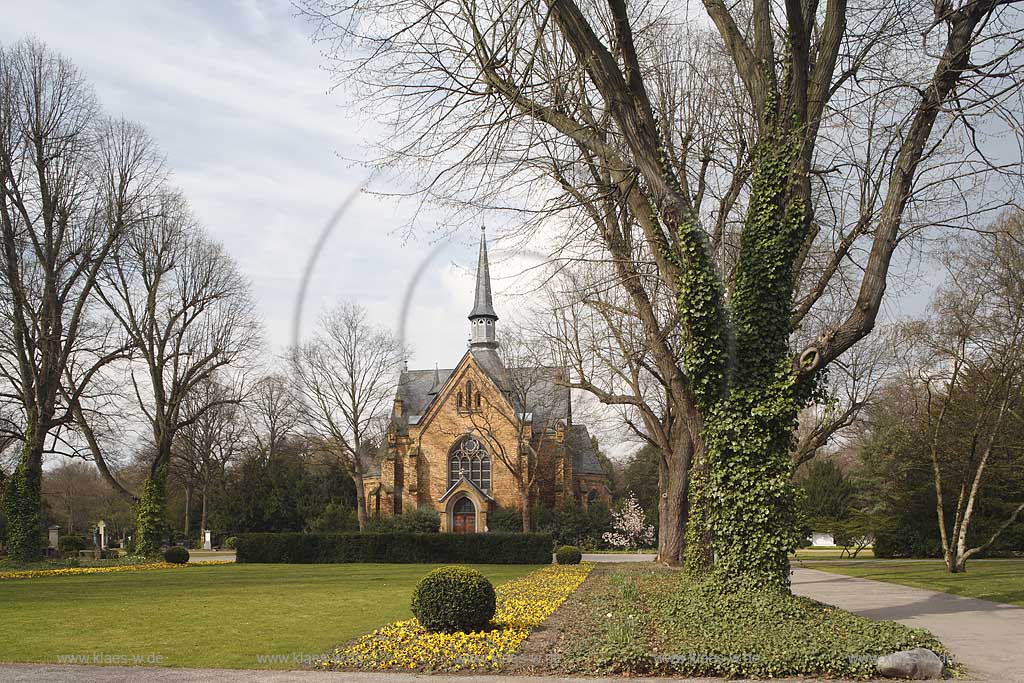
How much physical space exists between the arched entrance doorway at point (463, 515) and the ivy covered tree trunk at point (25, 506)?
2509cm

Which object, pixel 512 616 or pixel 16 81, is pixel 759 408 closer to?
pixel 512 616

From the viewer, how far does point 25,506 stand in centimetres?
2630

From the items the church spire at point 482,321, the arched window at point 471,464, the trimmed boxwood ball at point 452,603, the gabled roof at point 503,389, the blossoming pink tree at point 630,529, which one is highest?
the church spire at point 482,321

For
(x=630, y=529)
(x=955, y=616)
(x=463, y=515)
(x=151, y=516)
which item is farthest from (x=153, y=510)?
(x=955, y=616)

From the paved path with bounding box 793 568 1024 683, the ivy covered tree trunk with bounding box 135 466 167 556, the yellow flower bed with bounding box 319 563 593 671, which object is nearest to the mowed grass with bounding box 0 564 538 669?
the yellow flower bed with bounding box 319 563 593 671

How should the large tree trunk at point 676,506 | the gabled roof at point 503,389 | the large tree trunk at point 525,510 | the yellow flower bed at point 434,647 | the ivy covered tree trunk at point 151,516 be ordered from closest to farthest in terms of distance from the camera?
1. the yellow flower bed at point 434,647
2. the large tree trunk at point 676,506
3. the ivy covered tree trunk at point 151,516
4. the large tree trunk at point 525,510
5. the gabled roof at point 503,389

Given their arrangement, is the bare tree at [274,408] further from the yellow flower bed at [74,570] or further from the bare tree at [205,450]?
the yellow flower bed at [74,570]

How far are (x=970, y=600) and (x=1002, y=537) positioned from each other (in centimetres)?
1887

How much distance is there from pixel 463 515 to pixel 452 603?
39.0 m

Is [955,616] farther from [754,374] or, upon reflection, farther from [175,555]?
[175,555]

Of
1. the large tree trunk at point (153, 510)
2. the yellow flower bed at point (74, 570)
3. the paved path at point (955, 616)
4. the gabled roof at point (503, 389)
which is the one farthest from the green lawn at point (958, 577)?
the large tree trunk at point (153, 510)

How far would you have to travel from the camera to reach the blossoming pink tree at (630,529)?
43688 mm

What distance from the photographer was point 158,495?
32.0 m

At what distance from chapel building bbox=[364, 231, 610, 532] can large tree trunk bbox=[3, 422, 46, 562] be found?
22.5 meters
